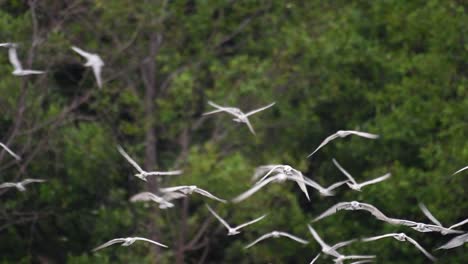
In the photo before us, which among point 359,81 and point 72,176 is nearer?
point 72,176

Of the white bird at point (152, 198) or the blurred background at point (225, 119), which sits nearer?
the white bird at point (152, 198)

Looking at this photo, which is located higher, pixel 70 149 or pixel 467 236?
pixel 467 236

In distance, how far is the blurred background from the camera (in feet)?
58.9

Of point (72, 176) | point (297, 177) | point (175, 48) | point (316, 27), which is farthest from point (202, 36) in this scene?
point (297, 177)

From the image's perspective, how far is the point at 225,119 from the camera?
1994cm

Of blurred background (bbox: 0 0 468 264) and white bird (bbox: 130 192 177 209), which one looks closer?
white bird (bbox: 130 192 177 209)

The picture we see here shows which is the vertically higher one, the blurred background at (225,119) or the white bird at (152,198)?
the white bird at (152,198)

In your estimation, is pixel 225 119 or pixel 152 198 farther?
pixel 225 119

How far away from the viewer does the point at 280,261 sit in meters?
19.2

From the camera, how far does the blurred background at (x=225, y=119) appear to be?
58.9 ft

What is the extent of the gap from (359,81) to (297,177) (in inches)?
360

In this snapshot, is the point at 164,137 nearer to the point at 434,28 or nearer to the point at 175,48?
the point at 175,48

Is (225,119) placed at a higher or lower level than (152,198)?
lower

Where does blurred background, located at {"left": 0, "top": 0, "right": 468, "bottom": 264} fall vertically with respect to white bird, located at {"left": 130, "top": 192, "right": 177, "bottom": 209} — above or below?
below
